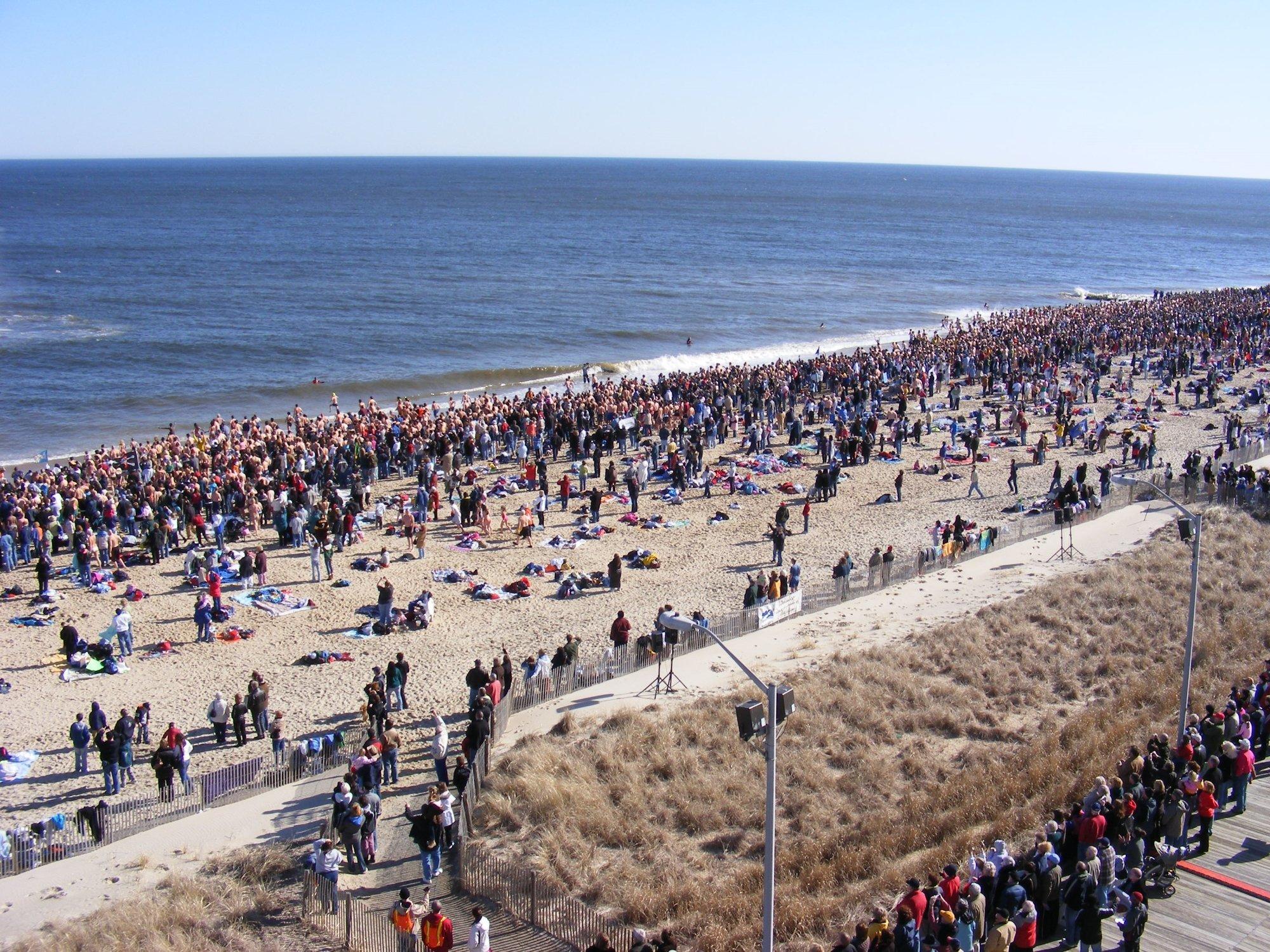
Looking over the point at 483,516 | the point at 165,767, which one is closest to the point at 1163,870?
the point at 165,767

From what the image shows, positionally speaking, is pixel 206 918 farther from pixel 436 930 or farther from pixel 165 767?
pixel 165 767

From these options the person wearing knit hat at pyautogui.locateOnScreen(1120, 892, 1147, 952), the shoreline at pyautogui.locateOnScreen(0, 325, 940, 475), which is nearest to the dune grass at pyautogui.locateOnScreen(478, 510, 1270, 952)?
the person wearing knit hat at pyautogui.locateOnScreen(1120, 892, 1147, 952)

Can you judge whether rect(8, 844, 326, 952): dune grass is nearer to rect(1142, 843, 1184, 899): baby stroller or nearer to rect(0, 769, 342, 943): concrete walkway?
rect(0, 769, 342, 943): concrete walkway

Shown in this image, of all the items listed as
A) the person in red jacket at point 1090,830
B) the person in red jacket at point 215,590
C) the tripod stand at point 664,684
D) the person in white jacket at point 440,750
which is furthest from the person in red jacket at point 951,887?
the person in red jacket at point 215,590

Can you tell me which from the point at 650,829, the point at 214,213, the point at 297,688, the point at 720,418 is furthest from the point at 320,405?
the point at 214,213

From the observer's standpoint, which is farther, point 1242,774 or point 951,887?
point 1242,774
